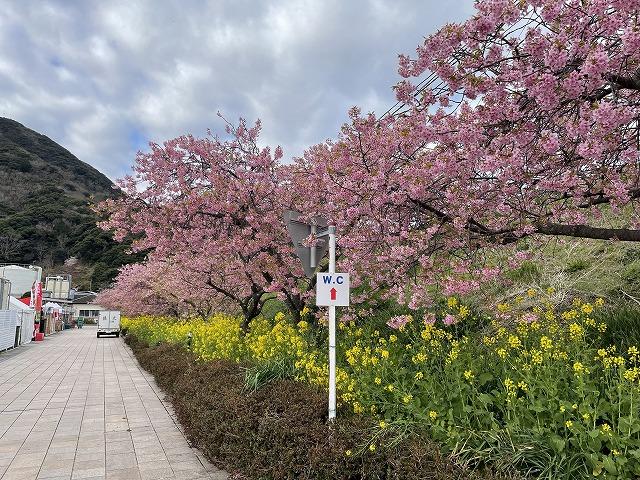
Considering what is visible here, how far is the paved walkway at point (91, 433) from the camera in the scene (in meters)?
4.56

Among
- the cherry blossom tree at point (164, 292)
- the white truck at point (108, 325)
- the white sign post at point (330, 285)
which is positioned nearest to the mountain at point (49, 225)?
the white truck at point (108, 325)

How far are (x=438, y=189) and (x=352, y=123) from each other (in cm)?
122

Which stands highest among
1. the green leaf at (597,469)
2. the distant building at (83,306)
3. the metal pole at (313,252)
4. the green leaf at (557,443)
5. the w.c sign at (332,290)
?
the distant building at (83,306)

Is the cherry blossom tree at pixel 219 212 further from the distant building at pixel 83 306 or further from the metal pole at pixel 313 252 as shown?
the distant building at pixel 83 306

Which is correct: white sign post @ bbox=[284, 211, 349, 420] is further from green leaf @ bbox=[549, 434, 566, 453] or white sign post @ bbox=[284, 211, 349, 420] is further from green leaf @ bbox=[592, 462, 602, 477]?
green leaf @ bbox=[592, 462, 602, 477]

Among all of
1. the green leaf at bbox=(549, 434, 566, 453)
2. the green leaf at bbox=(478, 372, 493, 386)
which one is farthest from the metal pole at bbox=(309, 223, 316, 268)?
the green leaf at bbox=(549, 434, 566, 453)

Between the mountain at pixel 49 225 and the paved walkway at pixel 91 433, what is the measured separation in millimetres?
56011

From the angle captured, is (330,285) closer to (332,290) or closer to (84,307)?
(332,290)

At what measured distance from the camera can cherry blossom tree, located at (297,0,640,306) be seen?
245 cm

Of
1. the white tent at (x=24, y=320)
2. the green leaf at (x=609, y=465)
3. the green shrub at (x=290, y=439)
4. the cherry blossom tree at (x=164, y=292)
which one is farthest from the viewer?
the white tent at (x=24, y=320)

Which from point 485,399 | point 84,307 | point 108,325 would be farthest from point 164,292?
point 84,307

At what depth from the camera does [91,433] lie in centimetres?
607

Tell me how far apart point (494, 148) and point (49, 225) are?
286ft

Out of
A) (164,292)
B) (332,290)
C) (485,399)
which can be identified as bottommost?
(485,399)
